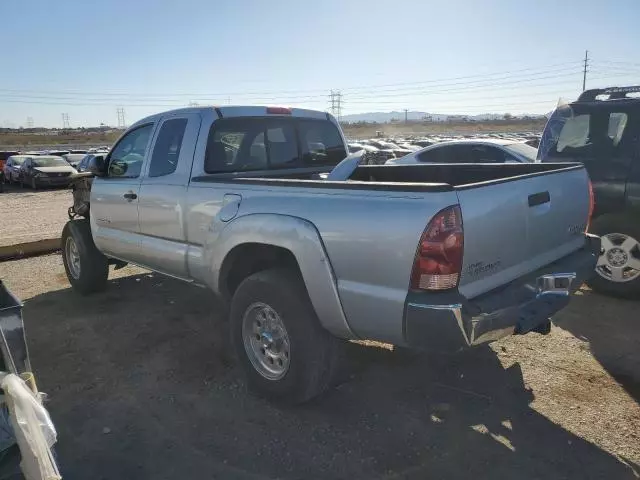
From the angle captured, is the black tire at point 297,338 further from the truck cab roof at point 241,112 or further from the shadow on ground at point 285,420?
the truck cab roof at point 241,112

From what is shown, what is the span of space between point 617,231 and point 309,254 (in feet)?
13.2

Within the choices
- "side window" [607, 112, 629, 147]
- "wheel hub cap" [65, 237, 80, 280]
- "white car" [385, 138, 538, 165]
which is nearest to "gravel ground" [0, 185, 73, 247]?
"wheel hub cap" [65, 237, 80, 280]

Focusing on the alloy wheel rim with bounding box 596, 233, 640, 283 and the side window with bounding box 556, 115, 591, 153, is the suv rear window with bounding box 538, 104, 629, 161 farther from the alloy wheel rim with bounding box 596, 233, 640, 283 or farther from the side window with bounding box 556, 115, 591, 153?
the alloy wheel rim with bounding box 596, 233, 640, 283

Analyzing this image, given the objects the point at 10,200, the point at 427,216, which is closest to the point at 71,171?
the point at 10,200

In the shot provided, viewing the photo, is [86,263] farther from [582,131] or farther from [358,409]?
[582,131]

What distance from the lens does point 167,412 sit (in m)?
3.64

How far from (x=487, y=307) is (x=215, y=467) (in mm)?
1789

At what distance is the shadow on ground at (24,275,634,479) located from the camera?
2998 millimetres

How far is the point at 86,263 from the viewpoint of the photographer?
240 inches

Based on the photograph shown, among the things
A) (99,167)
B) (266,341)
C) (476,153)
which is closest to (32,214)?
(99,167)

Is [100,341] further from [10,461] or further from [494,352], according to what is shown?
[494,352]

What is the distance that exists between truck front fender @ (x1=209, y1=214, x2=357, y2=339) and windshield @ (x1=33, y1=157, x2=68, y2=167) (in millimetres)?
22062

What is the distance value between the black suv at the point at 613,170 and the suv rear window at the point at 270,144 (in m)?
2.79

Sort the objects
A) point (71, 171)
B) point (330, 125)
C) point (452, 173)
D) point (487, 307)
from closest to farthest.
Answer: point (487, 307)
point (452, 173)
point (330, 125)
point (71, 171)
